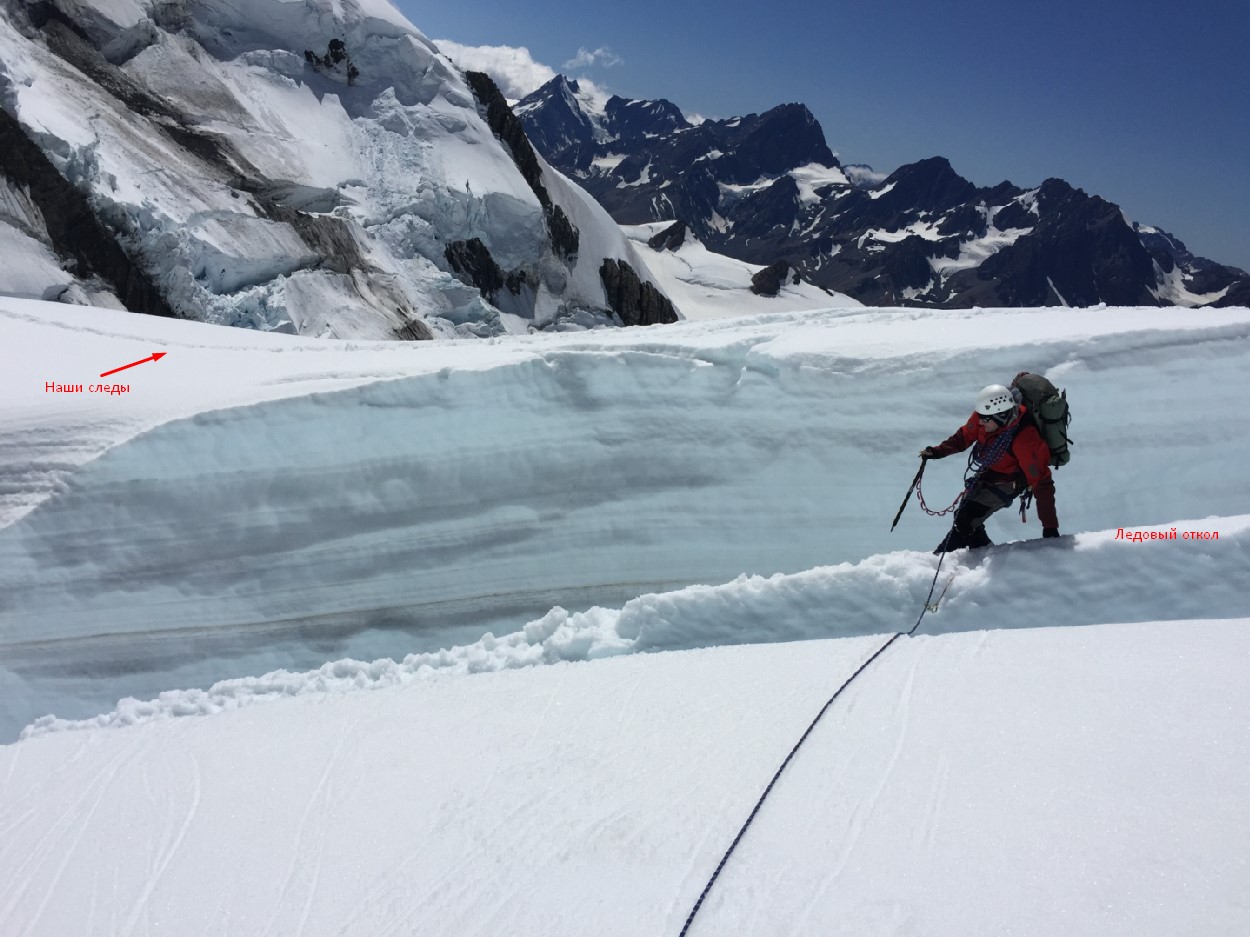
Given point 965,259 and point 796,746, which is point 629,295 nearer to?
point 796,746

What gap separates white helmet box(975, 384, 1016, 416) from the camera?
15.7ft

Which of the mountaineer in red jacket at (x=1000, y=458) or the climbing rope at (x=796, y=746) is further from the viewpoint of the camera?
the mountaineer in red jacket at (x=1000, y=458)

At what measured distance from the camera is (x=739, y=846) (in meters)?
2.95

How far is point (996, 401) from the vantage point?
4.79m

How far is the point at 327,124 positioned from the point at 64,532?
29.0 meters

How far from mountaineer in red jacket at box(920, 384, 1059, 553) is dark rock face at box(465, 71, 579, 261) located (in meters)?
33.0

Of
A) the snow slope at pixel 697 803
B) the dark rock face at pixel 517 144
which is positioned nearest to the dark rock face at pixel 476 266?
the dark rock face at pixel 517 144

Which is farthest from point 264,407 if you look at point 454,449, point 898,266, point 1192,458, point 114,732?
point 898,266

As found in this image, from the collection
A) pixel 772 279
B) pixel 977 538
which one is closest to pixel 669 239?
pixel 772 279

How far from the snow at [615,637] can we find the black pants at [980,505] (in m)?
0.48

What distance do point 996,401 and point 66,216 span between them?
2479cm

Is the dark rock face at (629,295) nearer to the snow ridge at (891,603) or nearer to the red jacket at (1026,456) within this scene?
the red jacket at (1026,456)

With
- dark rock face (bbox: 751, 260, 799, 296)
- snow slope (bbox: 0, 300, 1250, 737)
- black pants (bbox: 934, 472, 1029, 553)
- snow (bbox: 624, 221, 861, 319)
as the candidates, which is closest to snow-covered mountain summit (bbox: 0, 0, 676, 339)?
snow slope (bbox: 0, 300, 1250, 737)

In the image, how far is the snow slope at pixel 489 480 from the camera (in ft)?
22.4
